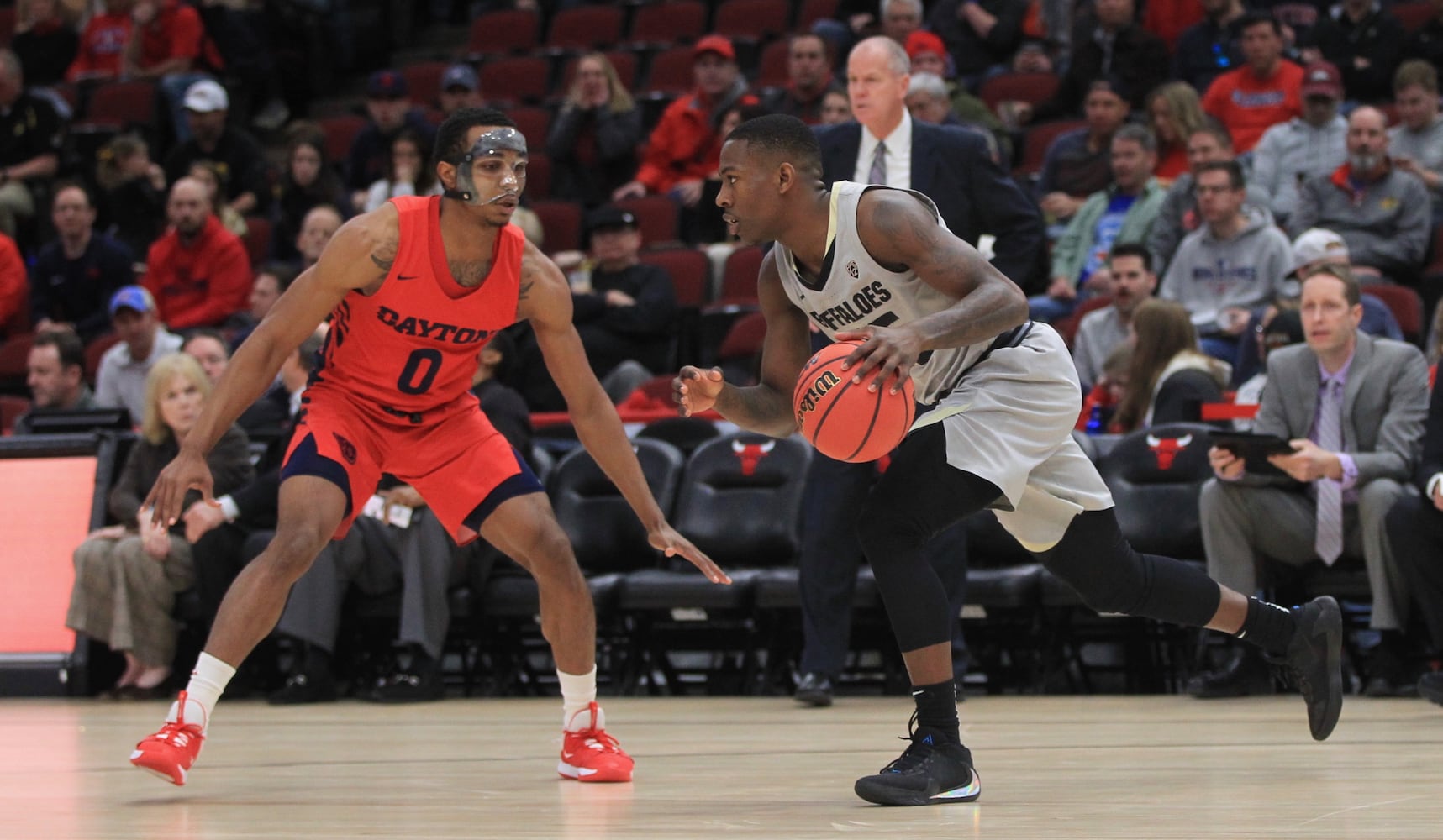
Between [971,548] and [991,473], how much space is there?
11.8ft

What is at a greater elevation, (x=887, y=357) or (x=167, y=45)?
(x=167, y=45)

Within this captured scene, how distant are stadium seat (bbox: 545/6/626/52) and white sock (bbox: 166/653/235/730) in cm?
1032

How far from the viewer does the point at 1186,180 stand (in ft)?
30.4

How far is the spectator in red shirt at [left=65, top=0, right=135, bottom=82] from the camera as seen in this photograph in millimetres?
15383

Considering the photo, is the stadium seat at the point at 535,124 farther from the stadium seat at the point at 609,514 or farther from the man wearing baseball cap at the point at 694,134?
the stadium seat at the point at 609,514

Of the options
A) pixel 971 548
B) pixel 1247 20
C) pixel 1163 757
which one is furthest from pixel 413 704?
pixel 1247 20

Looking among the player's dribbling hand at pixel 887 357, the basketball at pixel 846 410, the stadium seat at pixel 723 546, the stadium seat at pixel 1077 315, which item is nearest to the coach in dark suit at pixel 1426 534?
the stadium seat at pixel 723 546

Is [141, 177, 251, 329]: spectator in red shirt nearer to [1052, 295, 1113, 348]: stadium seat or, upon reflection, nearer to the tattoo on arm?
[1052, 295, 1113, 348]: stadium seat

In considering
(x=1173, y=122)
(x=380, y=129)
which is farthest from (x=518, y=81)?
(x=1173, y=122)

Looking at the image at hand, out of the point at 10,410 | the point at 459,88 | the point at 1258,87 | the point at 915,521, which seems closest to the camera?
the point at 915,521

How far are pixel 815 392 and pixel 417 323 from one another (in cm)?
140

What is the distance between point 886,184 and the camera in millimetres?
6008

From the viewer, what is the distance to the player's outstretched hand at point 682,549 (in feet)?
14.4

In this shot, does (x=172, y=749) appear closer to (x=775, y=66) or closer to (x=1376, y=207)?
(x=1376, y=207)
